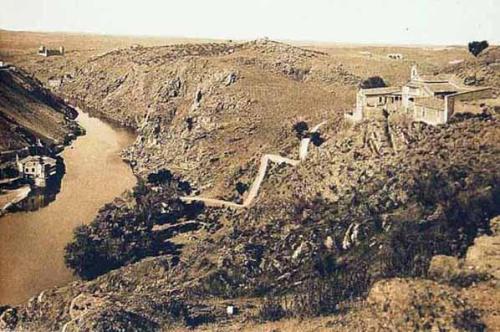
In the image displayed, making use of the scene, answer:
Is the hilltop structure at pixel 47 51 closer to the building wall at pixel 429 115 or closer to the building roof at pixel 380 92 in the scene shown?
the building roof at pixel 380 92

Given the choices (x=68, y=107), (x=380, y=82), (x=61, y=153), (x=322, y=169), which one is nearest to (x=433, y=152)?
(x=322, y=169)

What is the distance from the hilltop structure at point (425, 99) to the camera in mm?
15039

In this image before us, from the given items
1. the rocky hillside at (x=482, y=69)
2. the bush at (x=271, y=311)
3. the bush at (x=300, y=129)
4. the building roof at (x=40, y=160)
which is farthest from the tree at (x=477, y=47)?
the building roof at (x=40, y=160)

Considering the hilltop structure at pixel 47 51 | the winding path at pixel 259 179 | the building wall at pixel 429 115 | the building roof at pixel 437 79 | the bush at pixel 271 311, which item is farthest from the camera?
the hilltop structure at pixel 47 51

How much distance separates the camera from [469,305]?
39.8 feet

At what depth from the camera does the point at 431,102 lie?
15.3 m

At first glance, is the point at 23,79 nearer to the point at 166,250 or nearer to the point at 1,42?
the point at 1,42

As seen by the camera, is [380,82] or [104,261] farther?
[380,82]

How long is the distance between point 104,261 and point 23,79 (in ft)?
35.6

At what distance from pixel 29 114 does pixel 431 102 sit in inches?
451

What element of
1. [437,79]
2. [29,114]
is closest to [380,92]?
[437,79]

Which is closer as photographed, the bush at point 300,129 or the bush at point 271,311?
the bush at point 271,311

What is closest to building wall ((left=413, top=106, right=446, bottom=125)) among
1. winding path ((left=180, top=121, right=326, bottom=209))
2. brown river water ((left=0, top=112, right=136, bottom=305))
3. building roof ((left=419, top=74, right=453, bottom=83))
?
building roof ((left=419, top=74, right=453, bottom=83))

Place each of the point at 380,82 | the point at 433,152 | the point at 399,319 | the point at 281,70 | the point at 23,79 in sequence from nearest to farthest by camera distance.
Result: the point at 399,319 < the point at 433,152 < the point at 380,82 < the point at 281,70 < the point at 23,79
